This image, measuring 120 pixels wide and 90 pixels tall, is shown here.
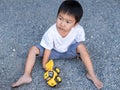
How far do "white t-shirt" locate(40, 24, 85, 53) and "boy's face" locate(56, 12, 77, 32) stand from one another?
0.07 metres

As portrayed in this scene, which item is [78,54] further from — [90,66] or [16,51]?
[16,51]

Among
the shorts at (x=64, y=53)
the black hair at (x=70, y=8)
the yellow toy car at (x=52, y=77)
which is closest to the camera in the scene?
the black hair at (x=70, y=8)

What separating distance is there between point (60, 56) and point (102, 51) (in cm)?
31

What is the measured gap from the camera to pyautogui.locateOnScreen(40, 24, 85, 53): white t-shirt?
5.83ft

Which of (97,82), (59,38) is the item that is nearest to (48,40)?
(59,38)

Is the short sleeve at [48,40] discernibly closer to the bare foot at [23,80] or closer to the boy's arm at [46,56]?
the boy's arm at [46,56]

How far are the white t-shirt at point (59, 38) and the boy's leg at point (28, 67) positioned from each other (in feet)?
0.25

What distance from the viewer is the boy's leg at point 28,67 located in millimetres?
1771

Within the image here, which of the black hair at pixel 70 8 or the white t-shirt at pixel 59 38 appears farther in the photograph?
the white t-shirt at pixel 59 38

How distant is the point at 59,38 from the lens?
180 cm

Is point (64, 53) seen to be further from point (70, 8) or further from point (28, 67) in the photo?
point (70, 8)

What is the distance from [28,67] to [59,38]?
0.26 meters

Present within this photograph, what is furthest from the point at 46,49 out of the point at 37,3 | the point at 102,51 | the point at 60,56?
the point at 37,3

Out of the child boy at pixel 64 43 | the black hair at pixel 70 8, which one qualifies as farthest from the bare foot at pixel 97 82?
the black hair at pixel 70 8
